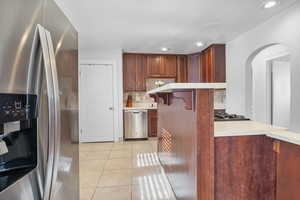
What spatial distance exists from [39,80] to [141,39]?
3240 millimetres

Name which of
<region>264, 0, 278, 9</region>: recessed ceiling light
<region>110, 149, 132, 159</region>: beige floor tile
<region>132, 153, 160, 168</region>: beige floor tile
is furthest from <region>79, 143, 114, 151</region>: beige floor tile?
<region>264, 0, 278, 9</region>: recessed ceiling light

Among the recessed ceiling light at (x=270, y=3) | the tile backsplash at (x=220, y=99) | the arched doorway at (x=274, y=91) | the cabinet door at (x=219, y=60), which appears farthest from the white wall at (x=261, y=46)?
the arched doorway at (x=274, y=91)

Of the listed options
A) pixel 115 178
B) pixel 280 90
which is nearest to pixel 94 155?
pixel 115 178

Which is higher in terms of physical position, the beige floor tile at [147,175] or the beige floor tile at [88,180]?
the beige floor tile at [147,175]

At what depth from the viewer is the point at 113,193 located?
6.75 ft

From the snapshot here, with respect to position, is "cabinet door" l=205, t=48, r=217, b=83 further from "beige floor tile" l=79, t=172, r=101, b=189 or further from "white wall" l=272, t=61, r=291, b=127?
"beige floor tile" l=79, t=172, r=101, b=189

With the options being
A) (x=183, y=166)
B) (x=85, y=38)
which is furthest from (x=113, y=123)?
(x=183, y=166)

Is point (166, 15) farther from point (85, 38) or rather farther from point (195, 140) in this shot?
point (195, 140)

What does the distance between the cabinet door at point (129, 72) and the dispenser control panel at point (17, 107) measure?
4081 mm

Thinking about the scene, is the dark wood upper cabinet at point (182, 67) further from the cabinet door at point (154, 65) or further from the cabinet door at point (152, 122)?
the cabinet door at point (152, 122)

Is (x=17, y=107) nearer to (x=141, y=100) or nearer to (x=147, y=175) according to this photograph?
(x=147, y=175)

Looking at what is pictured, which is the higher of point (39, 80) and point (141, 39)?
point (141, 39)

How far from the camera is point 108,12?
8.20 ft

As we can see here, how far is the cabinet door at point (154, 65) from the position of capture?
483 cm
